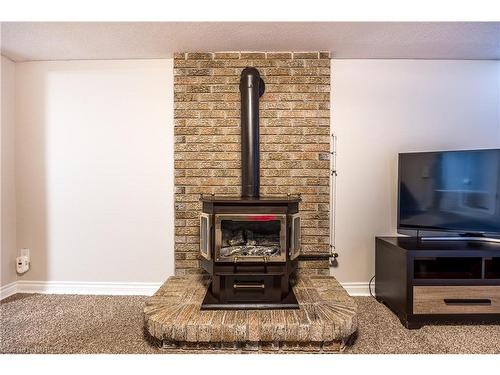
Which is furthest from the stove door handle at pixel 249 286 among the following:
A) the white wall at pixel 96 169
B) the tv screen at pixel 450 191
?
the tv screen at pixel 450 191

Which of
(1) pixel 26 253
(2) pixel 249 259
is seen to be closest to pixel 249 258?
(2) pixel 249 259

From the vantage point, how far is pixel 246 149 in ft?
7.76

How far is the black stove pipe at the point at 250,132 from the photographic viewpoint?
234 centimetres

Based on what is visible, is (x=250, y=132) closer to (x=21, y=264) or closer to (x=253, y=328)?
(x=253, y=328)

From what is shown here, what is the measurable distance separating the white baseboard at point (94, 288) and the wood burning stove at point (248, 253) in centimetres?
79

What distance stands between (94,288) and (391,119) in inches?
113

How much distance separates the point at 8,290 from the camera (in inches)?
102

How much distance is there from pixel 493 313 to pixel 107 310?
2632 mm

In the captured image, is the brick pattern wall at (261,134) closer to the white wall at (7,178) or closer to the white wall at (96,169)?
the white wall at (96,169)

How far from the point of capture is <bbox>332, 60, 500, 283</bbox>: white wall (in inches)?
102

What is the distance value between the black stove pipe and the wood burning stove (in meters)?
0.34

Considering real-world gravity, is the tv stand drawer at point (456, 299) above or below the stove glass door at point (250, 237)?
below

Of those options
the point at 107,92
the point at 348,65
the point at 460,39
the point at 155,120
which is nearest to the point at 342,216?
the point at 348,65

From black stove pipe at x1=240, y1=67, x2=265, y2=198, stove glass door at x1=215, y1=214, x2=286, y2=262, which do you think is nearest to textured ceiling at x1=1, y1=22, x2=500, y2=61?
black stove pipe at x1=240, y1=67, x2=265, y2=198
